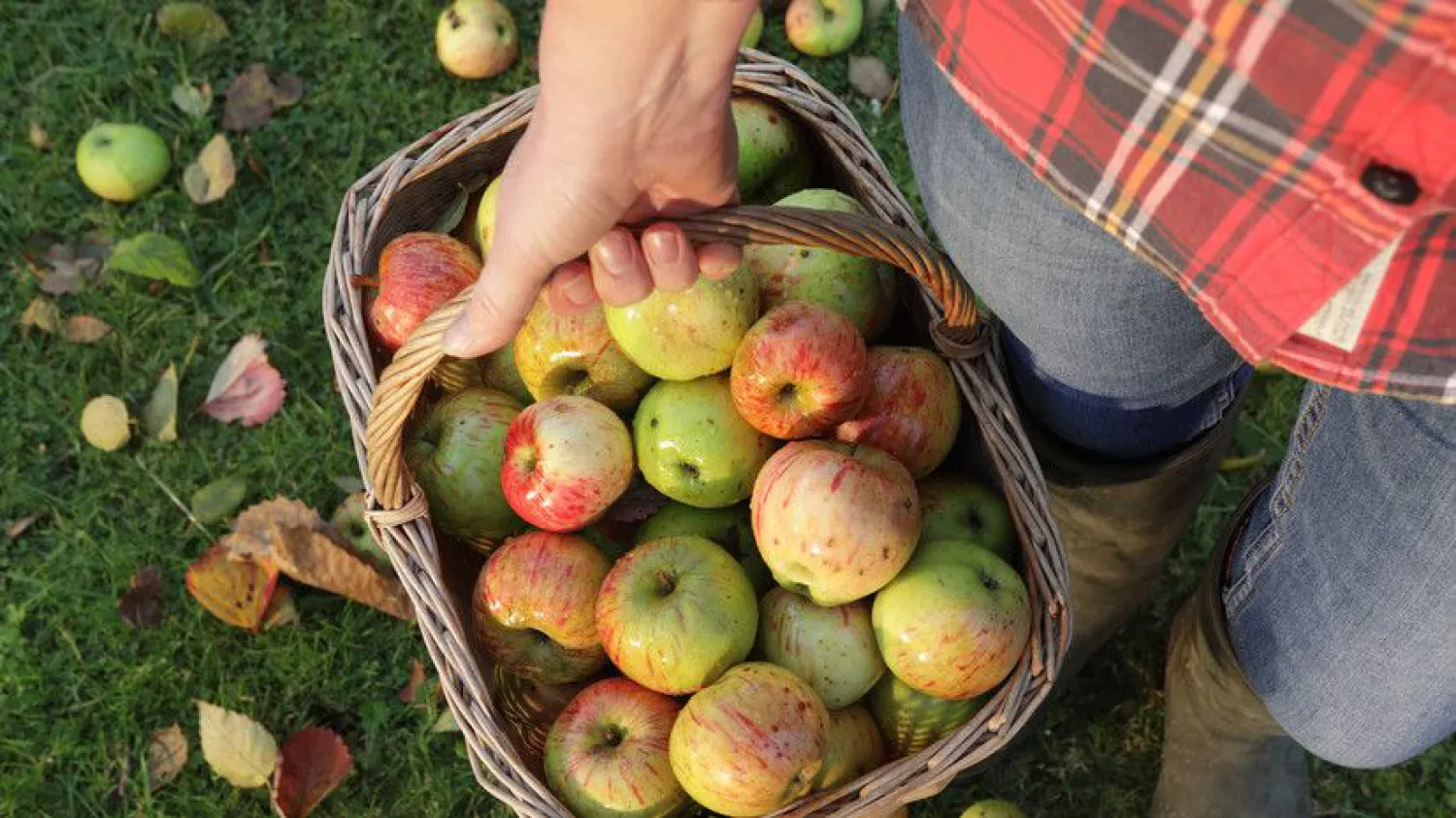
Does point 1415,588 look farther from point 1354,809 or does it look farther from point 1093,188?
point 1354,809

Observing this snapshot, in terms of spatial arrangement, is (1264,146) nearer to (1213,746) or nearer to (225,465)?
(1213,746)

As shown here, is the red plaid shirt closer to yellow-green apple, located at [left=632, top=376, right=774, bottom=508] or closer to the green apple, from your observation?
yellow-green apple, located at [left=632, top=376, right=774, bottom=508]

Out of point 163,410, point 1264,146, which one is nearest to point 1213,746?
point 1264,146

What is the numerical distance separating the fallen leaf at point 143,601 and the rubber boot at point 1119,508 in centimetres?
169

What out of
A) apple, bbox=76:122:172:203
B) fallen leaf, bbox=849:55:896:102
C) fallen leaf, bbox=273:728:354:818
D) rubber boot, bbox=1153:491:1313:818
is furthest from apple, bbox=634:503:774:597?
apple, bbox=76:122:172:203

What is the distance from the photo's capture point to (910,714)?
1.68m

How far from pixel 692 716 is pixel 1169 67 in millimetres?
968

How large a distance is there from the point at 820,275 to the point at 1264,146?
0.96 meters

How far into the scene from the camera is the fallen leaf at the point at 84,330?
8.70 ft

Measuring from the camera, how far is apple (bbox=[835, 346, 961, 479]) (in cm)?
173

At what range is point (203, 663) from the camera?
7.57 ft

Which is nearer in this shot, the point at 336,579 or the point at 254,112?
the point at 336,579

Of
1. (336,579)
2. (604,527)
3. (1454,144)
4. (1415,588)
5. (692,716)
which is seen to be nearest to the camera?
(1454,144)

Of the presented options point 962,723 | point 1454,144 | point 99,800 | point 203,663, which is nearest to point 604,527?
point 962,723
